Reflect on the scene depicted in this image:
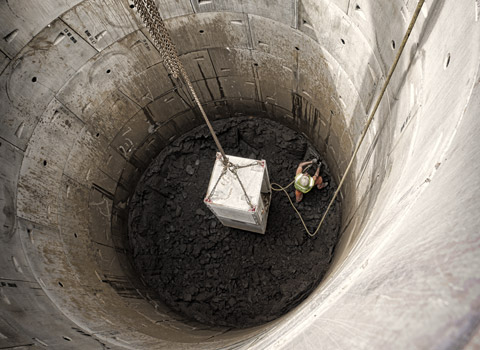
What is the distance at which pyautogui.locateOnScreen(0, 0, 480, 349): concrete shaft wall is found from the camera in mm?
1521

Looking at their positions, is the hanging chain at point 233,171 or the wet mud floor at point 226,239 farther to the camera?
the wet mud floor at point 226,239

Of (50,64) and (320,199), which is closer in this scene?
(50,64)

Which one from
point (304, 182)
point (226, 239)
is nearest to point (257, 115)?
Result: point (304, 182)

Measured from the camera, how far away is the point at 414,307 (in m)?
1.32

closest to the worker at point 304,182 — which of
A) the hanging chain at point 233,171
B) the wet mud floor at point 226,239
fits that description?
the wet mud floor at point 226,239

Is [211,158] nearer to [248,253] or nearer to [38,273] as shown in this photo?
Result: [248,253]

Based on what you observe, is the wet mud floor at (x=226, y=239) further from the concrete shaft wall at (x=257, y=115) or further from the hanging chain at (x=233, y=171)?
the hanging chain at (x=233, y=171)

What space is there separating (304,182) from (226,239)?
1789 mm

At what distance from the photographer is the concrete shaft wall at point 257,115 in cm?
152

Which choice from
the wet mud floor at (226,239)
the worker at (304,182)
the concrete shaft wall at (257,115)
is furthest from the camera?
the wet mud floor at (226,239)

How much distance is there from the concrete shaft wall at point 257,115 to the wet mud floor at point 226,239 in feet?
1.13

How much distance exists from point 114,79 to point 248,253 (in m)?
3.76

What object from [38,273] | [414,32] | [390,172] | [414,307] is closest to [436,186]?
[414,307]

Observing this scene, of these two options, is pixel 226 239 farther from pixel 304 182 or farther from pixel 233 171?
pixel 233 171
